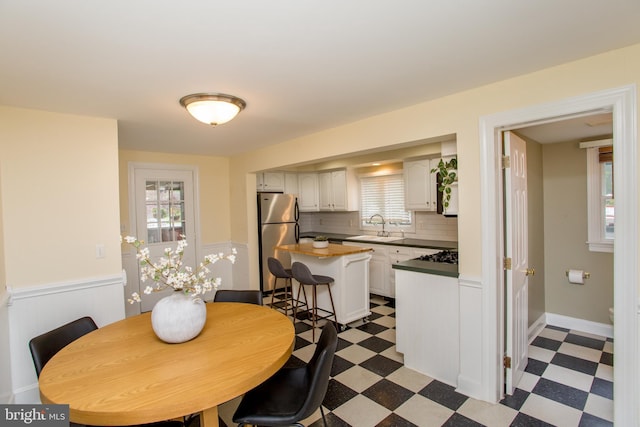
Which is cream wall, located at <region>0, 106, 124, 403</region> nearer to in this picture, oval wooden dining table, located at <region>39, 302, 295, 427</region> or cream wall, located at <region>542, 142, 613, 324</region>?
oval wooden dining table, located at <region>39, 302, 295, 427</region>

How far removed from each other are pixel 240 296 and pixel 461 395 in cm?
185

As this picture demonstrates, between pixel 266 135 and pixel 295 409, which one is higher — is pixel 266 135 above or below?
above

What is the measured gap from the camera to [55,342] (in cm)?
185

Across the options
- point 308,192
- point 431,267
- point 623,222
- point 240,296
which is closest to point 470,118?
point 623,222

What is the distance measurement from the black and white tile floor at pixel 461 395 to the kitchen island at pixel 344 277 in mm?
482

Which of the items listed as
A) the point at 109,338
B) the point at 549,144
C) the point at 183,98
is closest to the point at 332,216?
the point at 549,144

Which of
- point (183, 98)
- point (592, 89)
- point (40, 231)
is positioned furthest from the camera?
point (40, 231)

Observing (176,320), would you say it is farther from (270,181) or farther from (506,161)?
(270,181)

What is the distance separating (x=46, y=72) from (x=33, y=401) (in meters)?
2.32

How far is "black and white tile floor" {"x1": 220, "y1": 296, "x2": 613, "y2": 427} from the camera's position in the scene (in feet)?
6.87

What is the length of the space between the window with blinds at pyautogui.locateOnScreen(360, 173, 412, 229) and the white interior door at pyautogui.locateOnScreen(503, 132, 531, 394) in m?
2.31

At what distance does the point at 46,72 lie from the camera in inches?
70.8

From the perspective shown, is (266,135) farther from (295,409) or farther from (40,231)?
(295,409)

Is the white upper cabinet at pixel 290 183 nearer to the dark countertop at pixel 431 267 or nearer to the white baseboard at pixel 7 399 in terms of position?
the dark countertop at pixel 431 267
